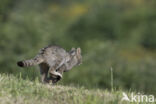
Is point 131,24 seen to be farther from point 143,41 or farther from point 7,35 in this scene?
point 7,35

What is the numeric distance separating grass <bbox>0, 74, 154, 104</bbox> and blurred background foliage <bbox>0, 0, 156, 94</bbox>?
169cm

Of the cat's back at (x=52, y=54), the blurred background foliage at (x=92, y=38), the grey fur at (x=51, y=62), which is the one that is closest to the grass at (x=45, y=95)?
the blurred background foliage at (x=92, y=38)

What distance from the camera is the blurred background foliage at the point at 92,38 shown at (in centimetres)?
3641

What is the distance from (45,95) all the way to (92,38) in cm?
6321

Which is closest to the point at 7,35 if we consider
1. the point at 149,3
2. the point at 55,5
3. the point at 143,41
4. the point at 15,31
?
the point at 15,31

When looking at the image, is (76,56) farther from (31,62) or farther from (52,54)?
(31,62)

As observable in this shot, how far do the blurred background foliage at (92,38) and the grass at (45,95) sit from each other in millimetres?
1689

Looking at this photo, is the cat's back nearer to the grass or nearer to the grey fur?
the grey fur

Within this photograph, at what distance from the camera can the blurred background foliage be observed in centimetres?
3641

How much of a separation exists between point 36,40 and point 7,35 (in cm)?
310

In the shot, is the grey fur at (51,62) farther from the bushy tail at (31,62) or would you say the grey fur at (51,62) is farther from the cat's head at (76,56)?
the cat's head at (76,56)

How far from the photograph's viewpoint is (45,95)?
10531 millimetres

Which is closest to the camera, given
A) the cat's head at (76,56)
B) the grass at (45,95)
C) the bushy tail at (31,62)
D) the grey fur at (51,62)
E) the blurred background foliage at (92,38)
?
the grass at (45,95)

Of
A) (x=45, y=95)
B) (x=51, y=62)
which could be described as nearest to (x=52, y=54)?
(x=51, y=62)
